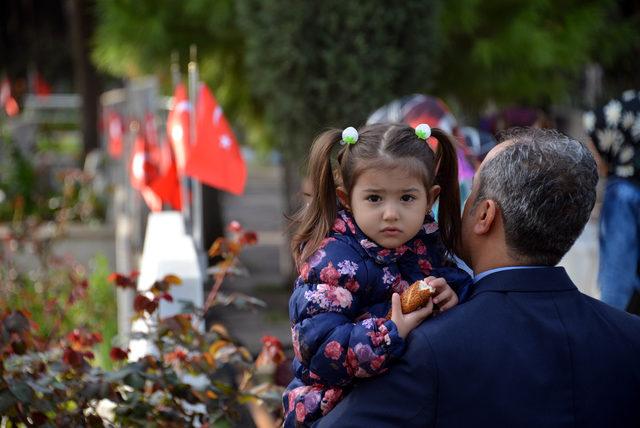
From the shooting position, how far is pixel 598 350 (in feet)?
7.30

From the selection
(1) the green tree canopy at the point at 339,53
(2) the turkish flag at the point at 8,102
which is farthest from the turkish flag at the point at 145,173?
(2) the turkish flag at the point at 8,102

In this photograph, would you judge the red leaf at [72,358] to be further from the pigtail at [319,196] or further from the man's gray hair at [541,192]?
the man's gray hair at [541,192]

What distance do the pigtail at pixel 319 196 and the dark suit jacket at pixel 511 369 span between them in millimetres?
430

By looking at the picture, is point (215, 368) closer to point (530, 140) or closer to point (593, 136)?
point (530, 140)

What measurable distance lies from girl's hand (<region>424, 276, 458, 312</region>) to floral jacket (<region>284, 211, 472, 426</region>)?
11 cm

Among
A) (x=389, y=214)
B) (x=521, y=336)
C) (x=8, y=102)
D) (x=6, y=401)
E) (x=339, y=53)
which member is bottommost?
(x=6, y=401)

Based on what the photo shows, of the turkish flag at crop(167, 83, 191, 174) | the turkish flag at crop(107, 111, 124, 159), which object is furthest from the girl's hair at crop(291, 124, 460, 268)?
the turkish flag at crop(107, 111, 124, 159)

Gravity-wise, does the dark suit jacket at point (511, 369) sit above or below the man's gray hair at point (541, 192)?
below

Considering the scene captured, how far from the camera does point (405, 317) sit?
2.22 m

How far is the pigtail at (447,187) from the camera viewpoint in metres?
2.53

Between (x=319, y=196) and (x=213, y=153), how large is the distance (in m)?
3.24

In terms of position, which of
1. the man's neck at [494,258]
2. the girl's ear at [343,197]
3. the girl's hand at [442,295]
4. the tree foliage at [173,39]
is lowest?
the girl's hand at [442,295]

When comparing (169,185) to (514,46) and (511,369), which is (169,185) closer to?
(514,46)

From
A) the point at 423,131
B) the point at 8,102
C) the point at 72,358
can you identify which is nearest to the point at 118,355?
the point at 72,358
